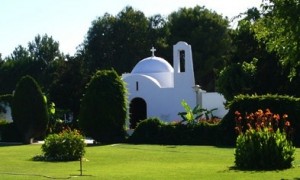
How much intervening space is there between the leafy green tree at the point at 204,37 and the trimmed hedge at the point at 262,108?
37.8m

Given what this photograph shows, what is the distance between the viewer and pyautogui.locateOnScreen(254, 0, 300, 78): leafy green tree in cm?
1318

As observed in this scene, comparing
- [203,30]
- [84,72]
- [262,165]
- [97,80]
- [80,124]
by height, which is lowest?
[262,165]

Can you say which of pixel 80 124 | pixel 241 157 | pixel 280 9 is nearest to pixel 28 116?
pixel 80 124

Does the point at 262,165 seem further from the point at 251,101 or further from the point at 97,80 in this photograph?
the point at 97,80

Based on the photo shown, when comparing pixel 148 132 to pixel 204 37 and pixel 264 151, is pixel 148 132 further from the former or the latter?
pixel 204 37

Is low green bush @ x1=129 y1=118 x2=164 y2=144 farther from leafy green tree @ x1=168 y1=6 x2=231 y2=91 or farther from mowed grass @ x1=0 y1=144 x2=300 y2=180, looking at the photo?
leafy green tree @ x1=168 y1=6 x2=231 y2=91

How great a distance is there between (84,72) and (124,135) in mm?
21858

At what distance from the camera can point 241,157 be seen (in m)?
18.0

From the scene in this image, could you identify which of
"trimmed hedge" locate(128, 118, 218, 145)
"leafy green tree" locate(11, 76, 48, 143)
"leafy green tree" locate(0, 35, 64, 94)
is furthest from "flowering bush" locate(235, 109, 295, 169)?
"leafy green tree" locate(0, 35, 64, 94)

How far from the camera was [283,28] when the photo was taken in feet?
46.0

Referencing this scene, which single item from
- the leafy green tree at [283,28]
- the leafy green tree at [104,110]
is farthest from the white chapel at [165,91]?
the leafy green tree at [283,28]

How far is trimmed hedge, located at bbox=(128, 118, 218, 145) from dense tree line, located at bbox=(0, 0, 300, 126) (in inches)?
374

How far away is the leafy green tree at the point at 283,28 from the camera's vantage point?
1318 centimetres

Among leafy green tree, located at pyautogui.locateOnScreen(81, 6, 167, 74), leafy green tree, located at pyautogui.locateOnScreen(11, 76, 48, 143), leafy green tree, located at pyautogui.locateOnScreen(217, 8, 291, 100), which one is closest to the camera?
leafy green tree, located at pyautogui.locateOnScreen(11, 76, 48, 143)
